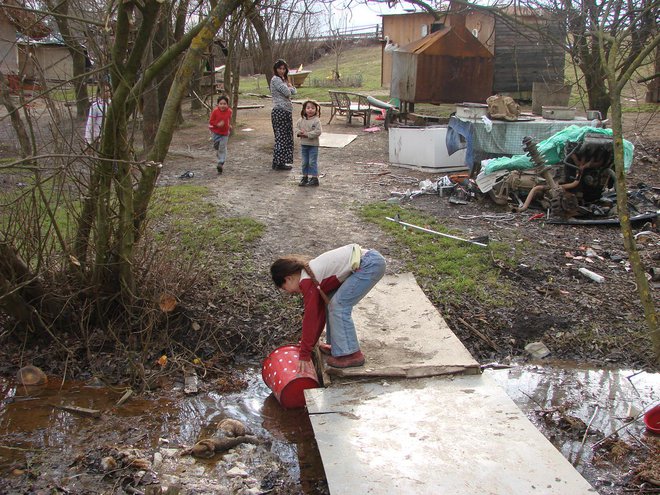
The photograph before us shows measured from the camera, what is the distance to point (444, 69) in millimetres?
17000

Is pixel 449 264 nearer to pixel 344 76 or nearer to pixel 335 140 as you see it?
pixel 335 140

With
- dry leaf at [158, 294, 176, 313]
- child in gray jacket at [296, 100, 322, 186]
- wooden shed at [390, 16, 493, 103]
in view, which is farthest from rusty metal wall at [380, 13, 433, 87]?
dry leaf at [158, 294, 176, 313]

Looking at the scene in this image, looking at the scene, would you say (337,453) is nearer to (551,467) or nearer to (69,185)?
(551,467)

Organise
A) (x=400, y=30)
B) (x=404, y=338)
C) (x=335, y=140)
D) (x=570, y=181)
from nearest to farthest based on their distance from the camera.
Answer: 1. (x=404, y=338)
2. (x=570, y=181)
3. (x=335, y=140)
4. (x=400, y=30)

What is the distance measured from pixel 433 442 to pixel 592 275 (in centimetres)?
405

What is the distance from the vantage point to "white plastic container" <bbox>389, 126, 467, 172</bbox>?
41.7 ft

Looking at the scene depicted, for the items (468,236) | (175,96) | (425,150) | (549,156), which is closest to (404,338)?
(175,96)

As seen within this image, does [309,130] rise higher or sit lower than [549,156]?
higher

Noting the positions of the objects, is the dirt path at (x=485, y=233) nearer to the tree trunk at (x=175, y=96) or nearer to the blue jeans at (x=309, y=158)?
the blue jeans at (x=309, y=158)

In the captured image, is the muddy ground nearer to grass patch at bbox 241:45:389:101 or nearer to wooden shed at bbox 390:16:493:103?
wooden shed at bbox 390:16:493:103

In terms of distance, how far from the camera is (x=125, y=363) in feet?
18.7

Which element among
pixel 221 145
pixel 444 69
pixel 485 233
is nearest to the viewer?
pixel 485 233

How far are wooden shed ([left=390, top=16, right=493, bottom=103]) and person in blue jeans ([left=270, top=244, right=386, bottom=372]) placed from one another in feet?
42.3

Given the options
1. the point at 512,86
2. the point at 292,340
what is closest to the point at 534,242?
the point at 292,340
